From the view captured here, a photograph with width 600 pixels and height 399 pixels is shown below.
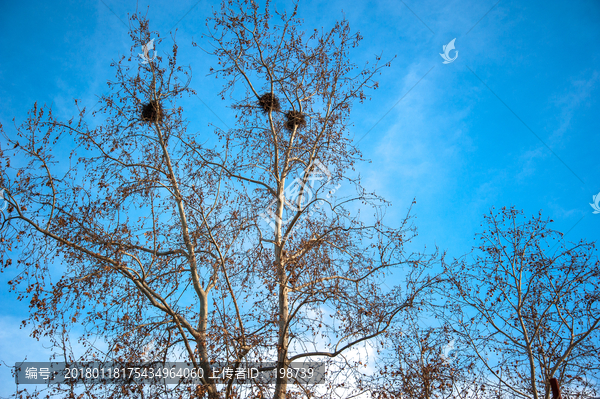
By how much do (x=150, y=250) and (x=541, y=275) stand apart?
866 centimetres

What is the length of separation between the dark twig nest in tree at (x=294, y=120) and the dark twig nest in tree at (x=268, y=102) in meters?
0.34

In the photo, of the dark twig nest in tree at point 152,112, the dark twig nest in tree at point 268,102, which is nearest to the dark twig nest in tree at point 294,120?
the dark twig nest in tree at point 268,102

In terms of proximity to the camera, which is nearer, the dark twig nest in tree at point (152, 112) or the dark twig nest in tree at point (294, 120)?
the dark twig nest in tree at point (152, 112)

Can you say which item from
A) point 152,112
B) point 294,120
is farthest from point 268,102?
point 152,112

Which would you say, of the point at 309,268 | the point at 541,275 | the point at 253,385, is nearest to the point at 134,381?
the point at 253,385

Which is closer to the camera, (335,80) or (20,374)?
(20,374)

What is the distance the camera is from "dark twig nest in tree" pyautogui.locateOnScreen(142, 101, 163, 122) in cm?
792

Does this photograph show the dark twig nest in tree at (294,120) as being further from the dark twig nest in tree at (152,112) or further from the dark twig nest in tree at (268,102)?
the dark twig nest in tree at (152,112)

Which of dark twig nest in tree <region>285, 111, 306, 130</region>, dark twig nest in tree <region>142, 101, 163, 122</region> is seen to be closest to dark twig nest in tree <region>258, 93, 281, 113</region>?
dark twig nest in tree <region>285, 111, 306, 130</region>

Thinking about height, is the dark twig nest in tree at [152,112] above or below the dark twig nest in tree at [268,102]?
below

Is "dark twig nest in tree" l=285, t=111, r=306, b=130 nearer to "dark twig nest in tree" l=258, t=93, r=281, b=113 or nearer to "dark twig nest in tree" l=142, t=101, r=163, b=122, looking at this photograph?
"dark twig nest in tree" l=258, t=93, r=281, b=113

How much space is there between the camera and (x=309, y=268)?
674 centimetres

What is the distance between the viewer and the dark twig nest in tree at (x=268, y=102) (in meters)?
8.81

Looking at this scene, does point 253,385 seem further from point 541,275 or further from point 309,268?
point 541,275
